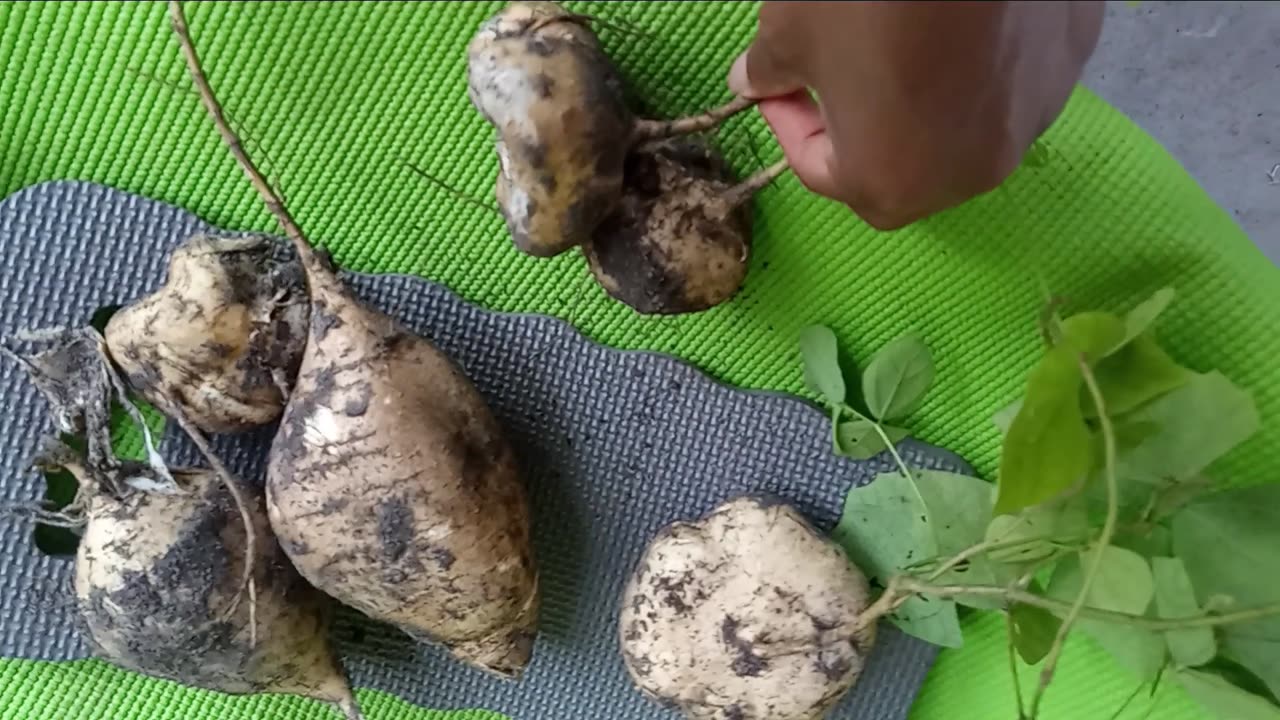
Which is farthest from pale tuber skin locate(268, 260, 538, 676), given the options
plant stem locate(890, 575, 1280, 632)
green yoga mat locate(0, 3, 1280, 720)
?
plant stem locate(890, 575, 1280, 632)

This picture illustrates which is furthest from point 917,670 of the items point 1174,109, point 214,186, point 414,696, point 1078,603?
point 214,186

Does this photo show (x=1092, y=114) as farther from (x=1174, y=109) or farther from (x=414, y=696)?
(x=414, y=696)

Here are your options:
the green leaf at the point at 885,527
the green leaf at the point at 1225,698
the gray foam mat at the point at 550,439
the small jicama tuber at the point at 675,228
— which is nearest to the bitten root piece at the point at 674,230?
the small jicama tuber at the point at 675,228

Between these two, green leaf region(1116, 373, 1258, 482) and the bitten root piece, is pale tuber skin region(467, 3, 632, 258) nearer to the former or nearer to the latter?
the bitten root piece

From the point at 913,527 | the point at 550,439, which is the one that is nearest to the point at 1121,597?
the point at 913,527

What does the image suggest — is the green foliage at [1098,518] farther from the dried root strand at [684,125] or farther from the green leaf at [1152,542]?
the dried root strand at [684,125]
